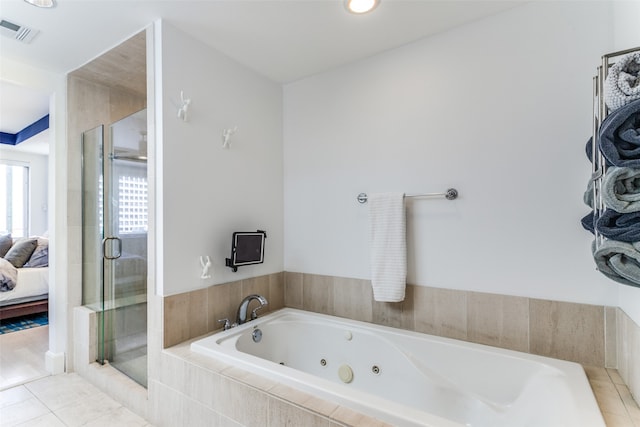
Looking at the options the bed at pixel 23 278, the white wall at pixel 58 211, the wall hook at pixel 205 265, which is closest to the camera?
the wall hook at pixel 205 265

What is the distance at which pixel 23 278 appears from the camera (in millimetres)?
3709

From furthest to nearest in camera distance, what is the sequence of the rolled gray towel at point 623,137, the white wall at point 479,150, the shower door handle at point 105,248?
the shower door handle at point 105,248 < the white wall at point 479,150 < the rolled gray towel at point 623,137

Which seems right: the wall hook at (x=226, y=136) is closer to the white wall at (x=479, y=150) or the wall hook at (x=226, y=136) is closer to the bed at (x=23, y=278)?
the white wall at (x=479, y=150)

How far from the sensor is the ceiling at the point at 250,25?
1662mm

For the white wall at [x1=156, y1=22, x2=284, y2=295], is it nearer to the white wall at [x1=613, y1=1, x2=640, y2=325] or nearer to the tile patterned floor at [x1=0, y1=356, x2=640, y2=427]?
the tile patterned floor at [x1=0, y1=356, x2=640, y2=427]

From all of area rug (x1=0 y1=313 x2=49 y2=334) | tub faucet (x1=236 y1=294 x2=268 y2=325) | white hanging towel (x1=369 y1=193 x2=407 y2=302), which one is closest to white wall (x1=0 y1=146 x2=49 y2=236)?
area rug (x1=0 y1=313 x2=49 y2=334)

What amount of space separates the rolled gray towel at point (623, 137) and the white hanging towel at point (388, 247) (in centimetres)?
108

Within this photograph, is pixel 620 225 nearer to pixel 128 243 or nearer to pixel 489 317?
pixel 489 317

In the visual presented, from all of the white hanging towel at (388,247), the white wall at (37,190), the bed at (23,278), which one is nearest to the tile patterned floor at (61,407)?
the white hanging towel at (388,247)

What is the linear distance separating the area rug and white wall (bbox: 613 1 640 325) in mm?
4974

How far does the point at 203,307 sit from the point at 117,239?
86 cm

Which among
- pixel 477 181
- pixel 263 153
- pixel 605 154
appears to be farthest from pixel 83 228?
pixel 605 154

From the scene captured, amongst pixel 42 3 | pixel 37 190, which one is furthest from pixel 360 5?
pixel 37 190

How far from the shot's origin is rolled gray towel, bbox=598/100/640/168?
89cm
